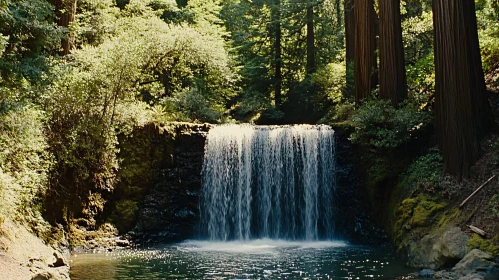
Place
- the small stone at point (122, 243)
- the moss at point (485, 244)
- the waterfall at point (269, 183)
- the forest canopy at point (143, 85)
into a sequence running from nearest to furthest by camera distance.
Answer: the moss at point (485, 244) < the forest canopy at point (143, 85) < the small stone at point (122, 243) < the waterfall at point (269, 183)

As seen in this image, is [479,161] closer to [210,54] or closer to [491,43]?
[491,43]

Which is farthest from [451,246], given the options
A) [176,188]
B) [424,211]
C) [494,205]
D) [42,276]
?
[176,188]

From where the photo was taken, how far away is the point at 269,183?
14.7 m

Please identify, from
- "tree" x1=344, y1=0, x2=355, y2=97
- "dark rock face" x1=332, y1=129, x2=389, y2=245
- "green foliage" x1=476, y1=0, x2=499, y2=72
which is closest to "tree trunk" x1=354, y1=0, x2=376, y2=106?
"dark rock face" x1=332, y1=129, x2=389, y2=245

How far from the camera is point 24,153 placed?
9461 millimetres

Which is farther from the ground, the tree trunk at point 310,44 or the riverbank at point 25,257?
the tree trunk at point 310,44

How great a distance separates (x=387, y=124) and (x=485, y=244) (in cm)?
505

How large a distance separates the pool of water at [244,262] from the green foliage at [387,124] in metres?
2.76

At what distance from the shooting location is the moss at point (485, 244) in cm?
838

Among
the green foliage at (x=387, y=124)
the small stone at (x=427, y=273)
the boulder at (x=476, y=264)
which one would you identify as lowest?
the small stone at (x=427, y=273)

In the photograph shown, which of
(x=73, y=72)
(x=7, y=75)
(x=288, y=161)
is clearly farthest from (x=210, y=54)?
(x=7, y=75)

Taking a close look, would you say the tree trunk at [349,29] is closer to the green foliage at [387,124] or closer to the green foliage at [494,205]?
the green foliage at [387,124]

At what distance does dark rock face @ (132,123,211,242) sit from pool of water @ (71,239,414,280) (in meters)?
1.01

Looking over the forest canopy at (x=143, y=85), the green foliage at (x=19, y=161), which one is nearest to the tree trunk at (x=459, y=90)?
the forest canopy at (x=143, y=85)
